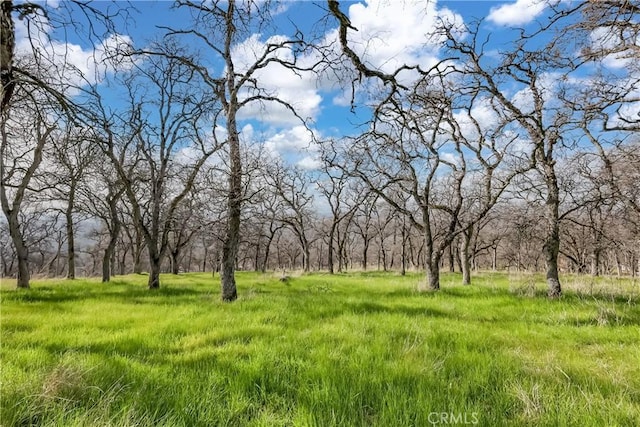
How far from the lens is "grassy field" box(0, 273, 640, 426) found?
2604 millimetres

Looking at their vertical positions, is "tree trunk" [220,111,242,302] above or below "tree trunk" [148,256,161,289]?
above

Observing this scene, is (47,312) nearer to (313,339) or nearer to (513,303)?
(313,339)

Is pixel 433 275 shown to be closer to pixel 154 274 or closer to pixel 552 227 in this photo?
pixel 552 227

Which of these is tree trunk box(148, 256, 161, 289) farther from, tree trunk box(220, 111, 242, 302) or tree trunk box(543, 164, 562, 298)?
tree trunk box(543, 164, 562, 298)

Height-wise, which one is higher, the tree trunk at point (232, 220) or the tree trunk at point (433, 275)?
the tree trunk at point (232, 220)

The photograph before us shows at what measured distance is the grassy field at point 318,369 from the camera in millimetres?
2604

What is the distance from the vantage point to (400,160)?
12.3 meters

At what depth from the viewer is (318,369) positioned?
3.52 meters

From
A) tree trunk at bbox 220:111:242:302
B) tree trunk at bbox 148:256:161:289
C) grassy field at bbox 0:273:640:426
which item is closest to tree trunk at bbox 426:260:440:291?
grassy field at bbox 0:273:640:426

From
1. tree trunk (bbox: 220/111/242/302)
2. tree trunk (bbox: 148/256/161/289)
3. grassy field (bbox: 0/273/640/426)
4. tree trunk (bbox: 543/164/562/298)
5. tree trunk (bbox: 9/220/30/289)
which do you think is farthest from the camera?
tree trunk (bbox: 148/256/161/289)

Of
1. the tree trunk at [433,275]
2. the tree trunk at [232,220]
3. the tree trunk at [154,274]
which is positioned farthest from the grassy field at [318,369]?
the tree trunk at [154,274]

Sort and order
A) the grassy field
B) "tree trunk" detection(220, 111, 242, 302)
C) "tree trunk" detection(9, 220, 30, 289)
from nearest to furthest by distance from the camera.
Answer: the grassy field → "tree trunk" detection(220, 111, 242, 302) → "tree trunk" detection(9, 220, 30, 289)

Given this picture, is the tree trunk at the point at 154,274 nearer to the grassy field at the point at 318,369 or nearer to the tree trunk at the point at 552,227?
the grassy field at the point at 318,369

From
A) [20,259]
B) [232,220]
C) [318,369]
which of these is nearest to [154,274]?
[20,259]
